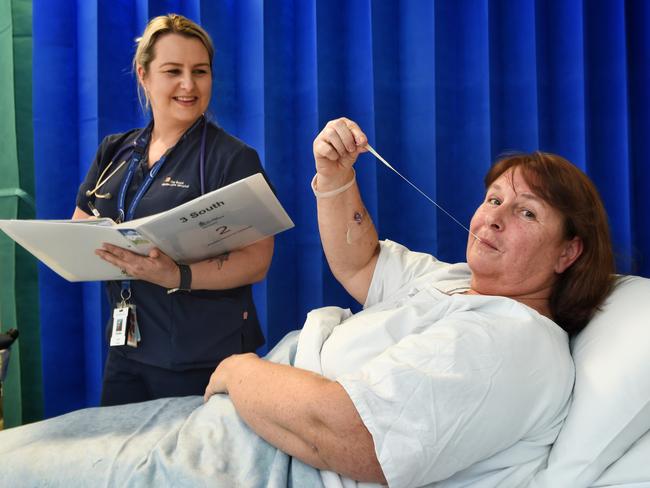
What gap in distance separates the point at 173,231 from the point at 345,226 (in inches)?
16.0

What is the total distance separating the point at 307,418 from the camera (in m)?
0.98

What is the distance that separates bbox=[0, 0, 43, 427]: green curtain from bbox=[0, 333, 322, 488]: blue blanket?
3.47 ft

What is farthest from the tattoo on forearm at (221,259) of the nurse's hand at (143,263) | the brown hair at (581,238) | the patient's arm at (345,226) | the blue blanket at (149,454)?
the brown hair at (581,238)

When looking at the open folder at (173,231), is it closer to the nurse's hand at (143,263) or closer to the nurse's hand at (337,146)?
the nurse's hand at (143,263)

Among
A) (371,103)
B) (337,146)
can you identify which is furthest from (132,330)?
(371,103)

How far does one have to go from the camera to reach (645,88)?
1.75 meters

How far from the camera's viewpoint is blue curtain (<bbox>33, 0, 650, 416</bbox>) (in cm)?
176

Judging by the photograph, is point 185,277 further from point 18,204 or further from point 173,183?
point 18,204

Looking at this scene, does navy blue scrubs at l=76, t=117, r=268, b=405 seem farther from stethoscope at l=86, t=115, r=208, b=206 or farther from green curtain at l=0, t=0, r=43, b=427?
green curtain at l=0, t=0, r=43, b=427

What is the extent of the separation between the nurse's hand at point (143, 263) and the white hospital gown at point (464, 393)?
477 millimetres

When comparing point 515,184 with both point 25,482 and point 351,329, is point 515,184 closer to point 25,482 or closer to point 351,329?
point 351,329

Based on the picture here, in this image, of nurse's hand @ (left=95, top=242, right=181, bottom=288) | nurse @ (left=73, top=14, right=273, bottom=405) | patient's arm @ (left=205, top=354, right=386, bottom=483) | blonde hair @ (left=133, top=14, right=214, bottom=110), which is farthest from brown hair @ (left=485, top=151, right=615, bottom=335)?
blonde hair @ (left=133, top=14, right=214, bottom=110)

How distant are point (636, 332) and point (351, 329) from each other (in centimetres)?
51

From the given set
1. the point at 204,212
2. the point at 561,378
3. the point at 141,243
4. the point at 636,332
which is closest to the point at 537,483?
the point at 561,378
